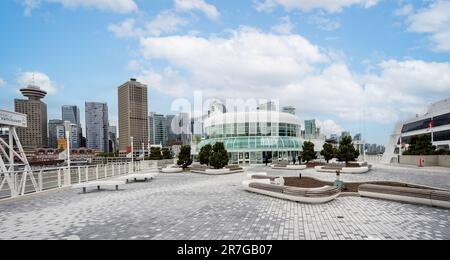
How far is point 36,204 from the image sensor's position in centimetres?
1137

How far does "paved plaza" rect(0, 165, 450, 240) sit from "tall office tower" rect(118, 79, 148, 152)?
5795 inches

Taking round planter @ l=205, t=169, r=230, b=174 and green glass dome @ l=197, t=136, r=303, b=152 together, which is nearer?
round planter @ l=205, t=169, r=230, b=174

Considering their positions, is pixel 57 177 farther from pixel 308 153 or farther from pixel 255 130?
pixel 255 130

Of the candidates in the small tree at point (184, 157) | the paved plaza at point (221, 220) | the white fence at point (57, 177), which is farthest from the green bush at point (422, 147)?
the white fence at point (57, 177)

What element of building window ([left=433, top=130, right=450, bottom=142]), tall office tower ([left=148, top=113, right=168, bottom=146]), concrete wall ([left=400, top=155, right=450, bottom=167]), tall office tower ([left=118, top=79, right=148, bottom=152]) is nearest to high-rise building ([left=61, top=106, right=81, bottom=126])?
tall office tower ([left=118, top=79, right=148, bottom=152])

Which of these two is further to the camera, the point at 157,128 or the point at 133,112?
the point at 157,128

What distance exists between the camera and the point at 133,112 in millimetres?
159625

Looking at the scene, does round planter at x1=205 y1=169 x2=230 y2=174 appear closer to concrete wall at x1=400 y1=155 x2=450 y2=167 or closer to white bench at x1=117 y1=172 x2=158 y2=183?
white bench at x1=117 y1=172 x2=158 y2=183

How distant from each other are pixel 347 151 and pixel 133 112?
490ft

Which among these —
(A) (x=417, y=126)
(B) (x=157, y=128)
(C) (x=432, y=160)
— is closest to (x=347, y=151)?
(C) (x=432, y=160)

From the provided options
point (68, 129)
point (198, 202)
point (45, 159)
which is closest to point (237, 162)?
point (68, 129)

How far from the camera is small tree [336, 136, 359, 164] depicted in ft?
93.5
